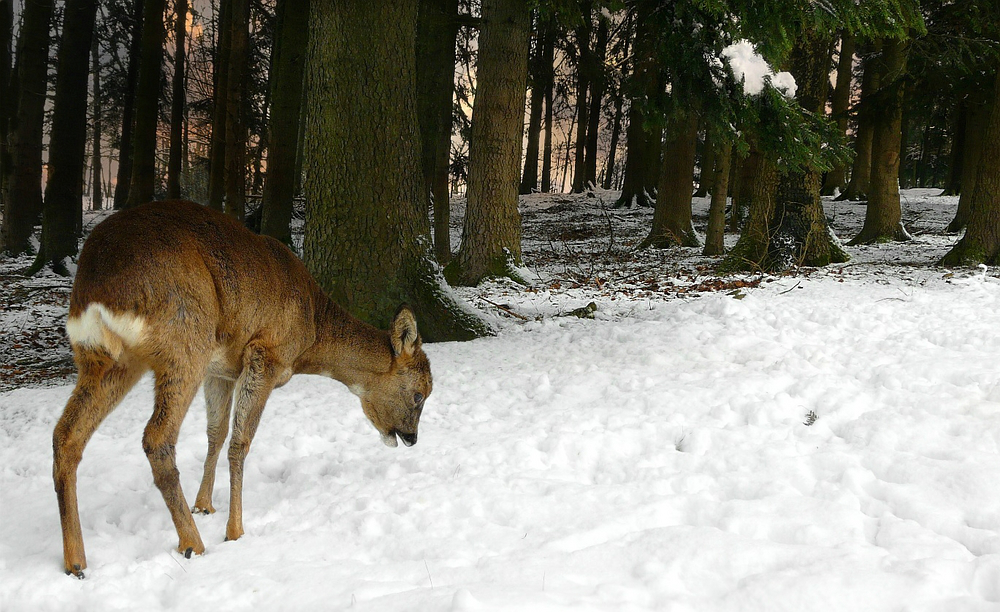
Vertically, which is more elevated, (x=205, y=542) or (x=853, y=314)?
(x=853, y=314)

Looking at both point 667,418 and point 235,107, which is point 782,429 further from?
point 235,107

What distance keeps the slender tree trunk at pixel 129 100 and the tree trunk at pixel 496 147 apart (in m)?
13.6

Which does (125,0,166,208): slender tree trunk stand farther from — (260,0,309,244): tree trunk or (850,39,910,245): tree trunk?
(850,39,910,245): tree trunk

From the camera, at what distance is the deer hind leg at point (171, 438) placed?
11.1 ft

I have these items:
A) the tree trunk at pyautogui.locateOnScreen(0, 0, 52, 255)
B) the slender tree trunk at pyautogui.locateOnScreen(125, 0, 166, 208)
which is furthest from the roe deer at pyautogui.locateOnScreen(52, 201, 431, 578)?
the slender tree trunk at pyautogui.locateOnScreen(125, 0, 166, 208)

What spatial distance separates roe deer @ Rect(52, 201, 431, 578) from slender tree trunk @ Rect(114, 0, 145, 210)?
60.0 ft

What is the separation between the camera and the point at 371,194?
7.16 meters

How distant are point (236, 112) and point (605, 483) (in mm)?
13624

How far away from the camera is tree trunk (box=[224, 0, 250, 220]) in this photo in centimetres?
1509

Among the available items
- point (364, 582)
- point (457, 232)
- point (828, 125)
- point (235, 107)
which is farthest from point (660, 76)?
point (457, 232)

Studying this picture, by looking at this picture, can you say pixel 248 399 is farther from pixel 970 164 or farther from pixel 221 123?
pixel 970 164

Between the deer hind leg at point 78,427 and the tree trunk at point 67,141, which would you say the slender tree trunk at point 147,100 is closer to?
the tree trunk at point 67,141

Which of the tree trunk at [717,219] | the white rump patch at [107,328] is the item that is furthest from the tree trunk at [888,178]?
the white rump patch at [107,328]

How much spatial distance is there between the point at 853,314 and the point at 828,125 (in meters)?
1.99
